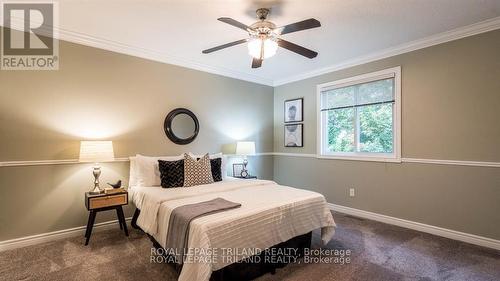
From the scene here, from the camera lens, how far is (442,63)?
3064 mm

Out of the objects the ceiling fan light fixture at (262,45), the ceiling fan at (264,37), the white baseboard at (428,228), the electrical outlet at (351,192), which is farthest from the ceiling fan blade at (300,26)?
the white baseboard at (428,228)

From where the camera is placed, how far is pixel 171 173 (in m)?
3.14

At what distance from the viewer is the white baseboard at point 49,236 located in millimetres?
2629

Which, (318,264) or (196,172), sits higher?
(196,172)

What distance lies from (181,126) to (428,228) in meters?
3.82

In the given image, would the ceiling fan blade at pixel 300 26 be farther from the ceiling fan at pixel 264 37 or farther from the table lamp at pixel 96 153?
the table lamp at pixel 96 153

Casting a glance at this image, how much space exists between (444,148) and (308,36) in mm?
2250

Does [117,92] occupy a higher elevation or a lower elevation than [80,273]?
higher

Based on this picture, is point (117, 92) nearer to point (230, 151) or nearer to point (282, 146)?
point (230, 151)

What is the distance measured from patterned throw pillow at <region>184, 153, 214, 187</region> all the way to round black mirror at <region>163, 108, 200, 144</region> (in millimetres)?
663

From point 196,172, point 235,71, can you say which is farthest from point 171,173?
point 235,71

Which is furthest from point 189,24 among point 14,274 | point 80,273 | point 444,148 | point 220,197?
point 444,148

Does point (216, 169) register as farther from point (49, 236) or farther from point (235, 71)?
point (49, 236)

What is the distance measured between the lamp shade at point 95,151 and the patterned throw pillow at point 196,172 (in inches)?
36.3
